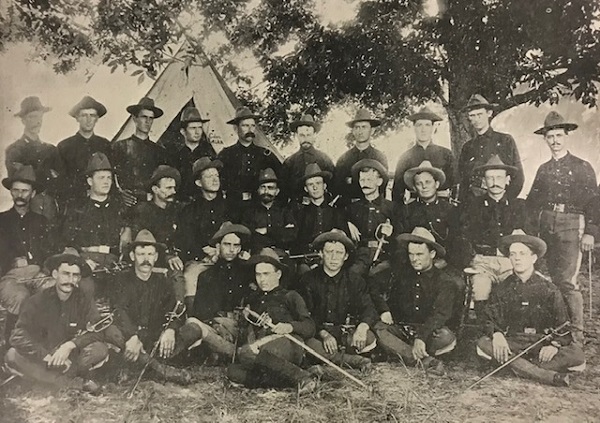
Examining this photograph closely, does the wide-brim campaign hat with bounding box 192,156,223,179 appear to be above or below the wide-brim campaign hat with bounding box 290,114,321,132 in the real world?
below

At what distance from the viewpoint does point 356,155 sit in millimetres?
3600

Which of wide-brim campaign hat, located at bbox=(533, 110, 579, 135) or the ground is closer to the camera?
the ground

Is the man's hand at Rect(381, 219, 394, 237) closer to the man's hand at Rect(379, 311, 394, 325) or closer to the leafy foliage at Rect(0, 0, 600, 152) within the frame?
the man's hand at Rect(379, 311, 394, 325)

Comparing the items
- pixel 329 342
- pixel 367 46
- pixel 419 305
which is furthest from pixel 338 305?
pixel 367 46

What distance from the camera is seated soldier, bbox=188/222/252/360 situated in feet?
11.5

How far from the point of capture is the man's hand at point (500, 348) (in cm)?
350

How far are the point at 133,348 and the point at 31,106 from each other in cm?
151

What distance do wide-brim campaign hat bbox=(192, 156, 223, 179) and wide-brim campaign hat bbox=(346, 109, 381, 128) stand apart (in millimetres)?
809

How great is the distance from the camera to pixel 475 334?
3.51m

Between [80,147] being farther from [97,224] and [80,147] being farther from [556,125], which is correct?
[556,125]

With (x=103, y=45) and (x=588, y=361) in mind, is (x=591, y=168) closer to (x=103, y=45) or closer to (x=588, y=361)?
(x=588, y=361)

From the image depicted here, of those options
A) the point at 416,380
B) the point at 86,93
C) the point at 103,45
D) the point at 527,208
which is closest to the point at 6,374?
the point at 86,93

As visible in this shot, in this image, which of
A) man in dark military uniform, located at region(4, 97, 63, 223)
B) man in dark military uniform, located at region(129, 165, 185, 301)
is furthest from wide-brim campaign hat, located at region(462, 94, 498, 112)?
man in dark military uniform, located at region(4, 97, 63, 223)

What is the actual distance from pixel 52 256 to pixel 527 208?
2737mm
